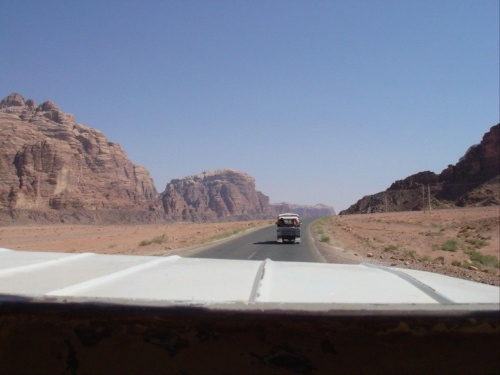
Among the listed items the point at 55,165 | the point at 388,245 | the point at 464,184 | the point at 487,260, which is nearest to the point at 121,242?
the point at 388,245

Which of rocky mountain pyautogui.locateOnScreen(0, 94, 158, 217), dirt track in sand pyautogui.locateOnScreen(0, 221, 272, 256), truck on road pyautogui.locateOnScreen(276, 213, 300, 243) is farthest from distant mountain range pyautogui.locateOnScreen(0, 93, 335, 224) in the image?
truck on road pyautogui.locateOnScreen(276, 213, 300, 243)

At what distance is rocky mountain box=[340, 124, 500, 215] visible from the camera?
108 metres

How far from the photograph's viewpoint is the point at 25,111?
14325 centimetres

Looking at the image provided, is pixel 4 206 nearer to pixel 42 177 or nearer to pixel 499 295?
pixel 42 177

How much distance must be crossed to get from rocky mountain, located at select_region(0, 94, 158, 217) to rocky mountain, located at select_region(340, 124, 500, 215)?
84.1 metres

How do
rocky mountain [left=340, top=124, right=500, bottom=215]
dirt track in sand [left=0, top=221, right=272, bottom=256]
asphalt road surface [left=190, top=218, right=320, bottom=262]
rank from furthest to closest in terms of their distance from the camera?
rocky mountain [left=340, top=124, right=500, bottom=215]
dirt track in sand [left=0, top=221, right=272, bottom=256]
asphalt road surface [left=190, top=218, right=320, bottom=262]

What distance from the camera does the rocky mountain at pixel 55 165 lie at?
109 meters

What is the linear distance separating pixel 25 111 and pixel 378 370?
160m

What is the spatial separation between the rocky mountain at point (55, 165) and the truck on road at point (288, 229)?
86816 millimetres

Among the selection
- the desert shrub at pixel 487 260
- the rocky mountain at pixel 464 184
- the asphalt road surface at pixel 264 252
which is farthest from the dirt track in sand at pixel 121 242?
the rocky mountain at pixel 464 184

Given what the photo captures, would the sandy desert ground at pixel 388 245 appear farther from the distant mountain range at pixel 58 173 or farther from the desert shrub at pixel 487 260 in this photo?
the distant mountain range at pixel 58 173

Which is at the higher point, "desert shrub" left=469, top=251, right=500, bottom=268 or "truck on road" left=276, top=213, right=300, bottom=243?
"truck on road" left=276, top=213, right=300, bottom=243

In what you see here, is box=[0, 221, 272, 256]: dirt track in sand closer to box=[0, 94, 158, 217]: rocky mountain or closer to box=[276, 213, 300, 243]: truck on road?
box=[276, 213, 300, 243]: truck on road

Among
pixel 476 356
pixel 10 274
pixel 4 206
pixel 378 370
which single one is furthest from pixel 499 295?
pixel 4 206
